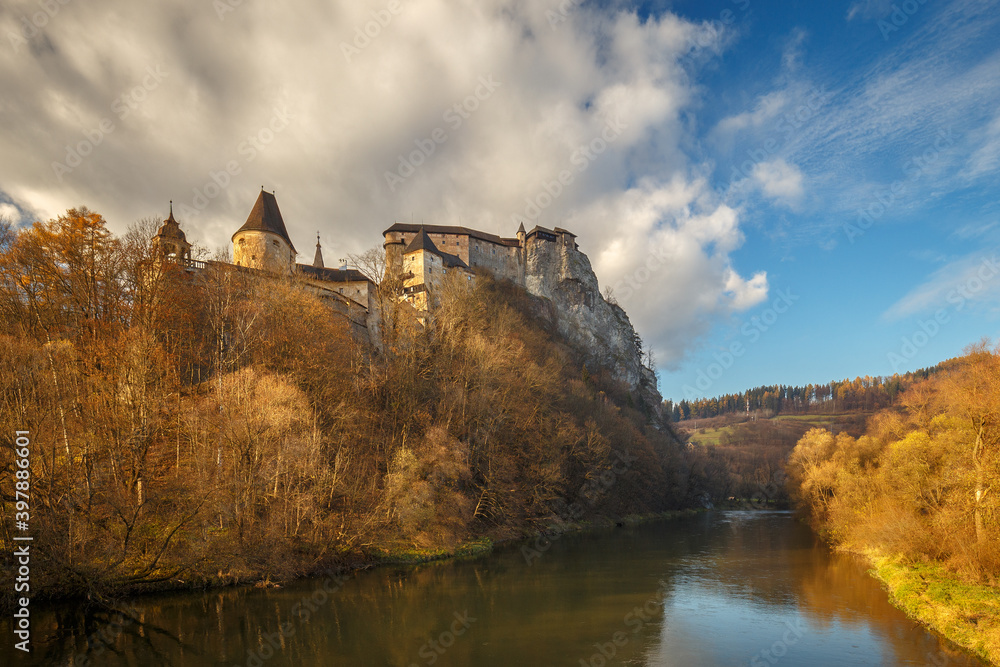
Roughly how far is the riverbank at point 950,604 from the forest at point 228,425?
21.2 m

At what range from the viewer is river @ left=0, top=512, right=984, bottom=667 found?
14648 millimetres

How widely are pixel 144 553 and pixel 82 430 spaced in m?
5.15

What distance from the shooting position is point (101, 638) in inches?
607

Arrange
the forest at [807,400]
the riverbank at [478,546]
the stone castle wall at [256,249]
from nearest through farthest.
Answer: the riverbank at [478,546], the stone castle wall at [256,249], the forest at [807,400]

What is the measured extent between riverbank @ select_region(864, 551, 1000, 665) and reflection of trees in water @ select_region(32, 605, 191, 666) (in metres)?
22.1

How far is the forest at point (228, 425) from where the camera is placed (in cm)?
1859

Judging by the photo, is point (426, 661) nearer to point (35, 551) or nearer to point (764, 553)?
point (35, 551)

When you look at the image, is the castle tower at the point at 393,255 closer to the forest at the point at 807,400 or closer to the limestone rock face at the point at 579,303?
the limestone rock face at the point at 579,303

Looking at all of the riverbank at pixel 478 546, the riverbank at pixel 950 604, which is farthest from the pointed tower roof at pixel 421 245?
the riverbank at pixel 950 604

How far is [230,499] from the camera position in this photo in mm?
21781

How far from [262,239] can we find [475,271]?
32604mm

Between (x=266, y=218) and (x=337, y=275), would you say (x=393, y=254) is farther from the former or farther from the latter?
(x=266, y=218)

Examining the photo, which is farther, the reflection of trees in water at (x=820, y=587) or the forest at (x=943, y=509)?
the forest at (x=943, y=509)

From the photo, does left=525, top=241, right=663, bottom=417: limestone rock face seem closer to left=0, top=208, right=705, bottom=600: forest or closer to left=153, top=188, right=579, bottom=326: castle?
left=153, top=188, right=579, bottom=326: castle
